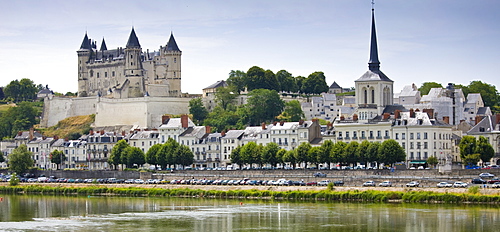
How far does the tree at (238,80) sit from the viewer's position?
125125 mm

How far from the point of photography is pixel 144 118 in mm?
117625

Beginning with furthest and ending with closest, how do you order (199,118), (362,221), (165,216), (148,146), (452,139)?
(199,118), (148,146), (452,139), (165,216), (362,221)

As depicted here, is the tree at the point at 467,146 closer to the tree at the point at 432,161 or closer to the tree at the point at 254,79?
the tree at the point at 432,161

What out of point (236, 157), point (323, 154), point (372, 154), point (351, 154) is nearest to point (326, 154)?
point (323, 154)

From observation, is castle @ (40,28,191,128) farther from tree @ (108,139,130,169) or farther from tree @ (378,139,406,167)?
tree @ (378,139,406,167)

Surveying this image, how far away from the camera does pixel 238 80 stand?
4958 inches

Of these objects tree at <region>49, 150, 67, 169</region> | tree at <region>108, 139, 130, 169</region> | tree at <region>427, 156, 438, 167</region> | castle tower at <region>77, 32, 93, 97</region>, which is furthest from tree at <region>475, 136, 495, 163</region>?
castle tower at <region>77, 32, 93, 97</region>

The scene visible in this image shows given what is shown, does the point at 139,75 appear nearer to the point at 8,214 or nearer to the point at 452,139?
the point at 452,139

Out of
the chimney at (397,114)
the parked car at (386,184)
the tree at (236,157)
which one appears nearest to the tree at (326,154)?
the chimney at (397,114)

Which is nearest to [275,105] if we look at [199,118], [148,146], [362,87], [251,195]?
[199,118]

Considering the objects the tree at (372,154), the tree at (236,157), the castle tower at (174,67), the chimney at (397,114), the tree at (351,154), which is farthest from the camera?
the castle tower at (174,67)

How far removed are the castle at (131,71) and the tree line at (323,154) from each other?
135ft

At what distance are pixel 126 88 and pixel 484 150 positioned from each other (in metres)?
62.7

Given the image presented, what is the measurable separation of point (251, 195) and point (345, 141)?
610 inches
